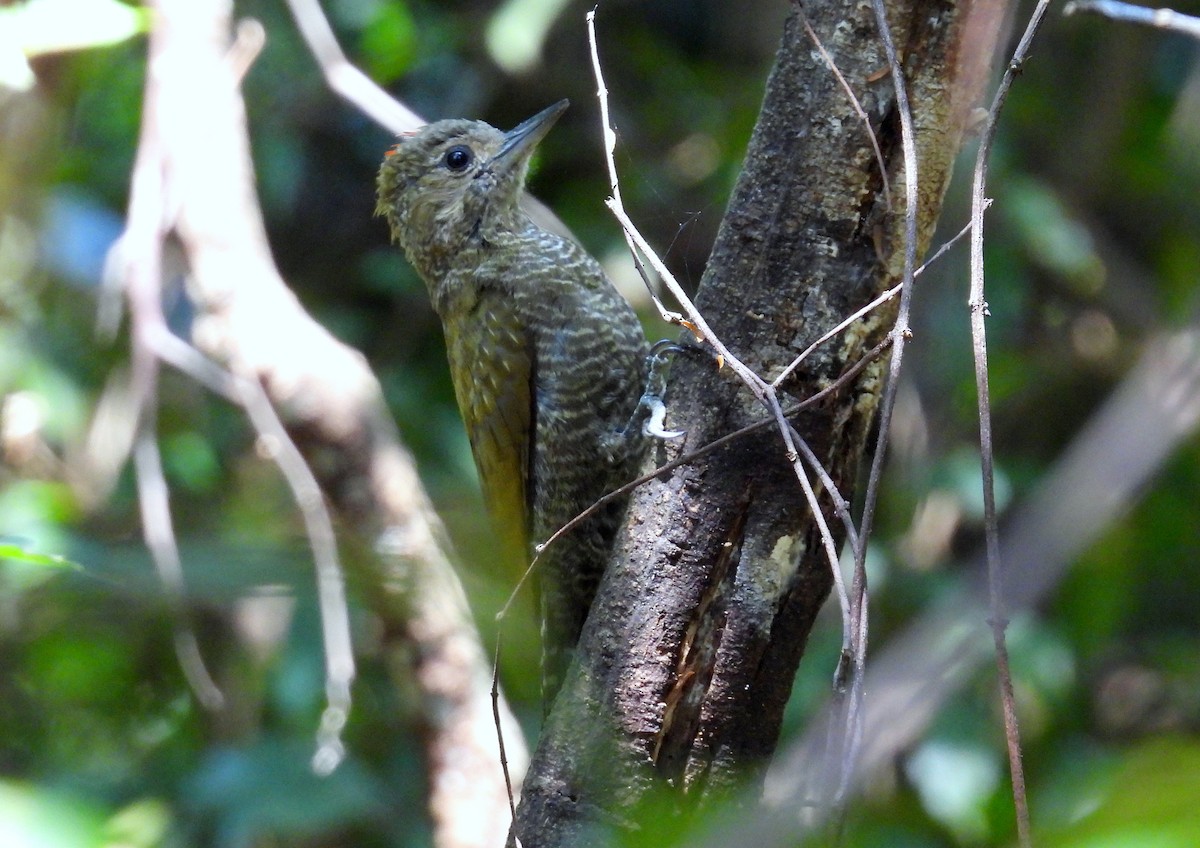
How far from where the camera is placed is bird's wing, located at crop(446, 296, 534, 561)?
2420 millimetres

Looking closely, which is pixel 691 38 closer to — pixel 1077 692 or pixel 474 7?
pixel 474 7

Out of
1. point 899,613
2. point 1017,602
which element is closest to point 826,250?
point 1017,602

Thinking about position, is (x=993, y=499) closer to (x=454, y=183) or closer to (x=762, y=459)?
(x=762, y=459)

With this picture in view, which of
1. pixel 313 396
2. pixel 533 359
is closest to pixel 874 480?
pixel 533 359

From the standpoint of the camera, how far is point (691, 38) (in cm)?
452

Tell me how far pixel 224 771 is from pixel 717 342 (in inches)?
75.3

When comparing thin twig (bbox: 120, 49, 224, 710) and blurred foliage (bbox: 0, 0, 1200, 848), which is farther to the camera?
blurred foliage (bbox: 0, 0, 1200, 848)

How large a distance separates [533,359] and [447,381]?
1550 mm

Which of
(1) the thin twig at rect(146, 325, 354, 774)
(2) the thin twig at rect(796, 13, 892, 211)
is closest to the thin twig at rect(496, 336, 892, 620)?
(2) the thin twig at rect(796, 13, 892, 211)

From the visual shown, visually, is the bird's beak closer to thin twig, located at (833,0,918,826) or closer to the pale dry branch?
the pale dry branch

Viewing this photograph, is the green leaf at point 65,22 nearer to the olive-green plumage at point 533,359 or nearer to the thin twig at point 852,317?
the thin twig at point 852,317

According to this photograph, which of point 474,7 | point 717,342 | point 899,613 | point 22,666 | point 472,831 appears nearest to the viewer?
point 717,342

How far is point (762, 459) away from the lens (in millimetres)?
1482

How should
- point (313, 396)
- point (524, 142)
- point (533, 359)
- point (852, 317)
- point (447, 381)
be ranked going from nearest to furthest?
1. point (852, 317)
2. point (533, 359)
3. point (524, 142)
4. point (313, 396)
5. point (447, 381)
